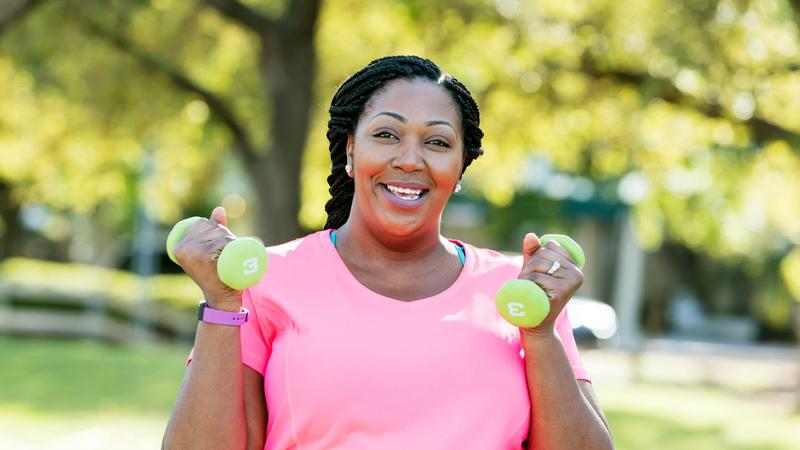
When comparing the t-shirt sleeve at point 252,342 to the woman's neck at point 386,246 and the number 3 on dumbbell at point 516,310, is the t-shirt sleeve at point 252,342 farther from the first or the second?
the number 3 on dumbbell at point 516,310

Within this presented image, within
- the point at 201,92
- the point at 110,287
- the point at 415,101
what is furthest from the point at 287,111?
the point at 415,101

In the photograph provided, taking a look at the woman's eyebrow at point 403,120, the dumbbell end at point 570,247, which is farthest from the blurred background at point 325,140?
the dumbbell end at point 570,247

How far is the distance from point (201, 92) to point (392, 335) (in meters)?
12.5

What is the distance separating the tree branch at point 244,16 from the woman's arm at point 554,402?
36.5 ft

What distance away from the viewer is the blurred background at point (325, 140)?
12.2m

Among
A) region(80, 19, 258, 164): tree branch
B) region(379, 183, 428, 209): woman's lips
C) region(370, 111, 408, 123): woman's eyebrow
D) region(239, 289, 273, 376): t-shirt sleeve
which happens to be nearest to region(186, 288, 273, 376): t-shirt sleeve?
region(239, 289, 273, 376): t-shirt sleeve

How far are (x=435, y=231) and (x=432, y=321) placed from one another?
11.8 inches

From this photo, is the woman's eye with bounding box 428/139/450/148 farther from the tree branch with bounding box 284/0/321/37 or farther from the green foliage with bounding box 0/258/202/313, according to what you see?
the green foliage with bounding box 0/258/202/313

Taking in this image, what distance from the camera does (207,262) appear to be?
99.6 inches

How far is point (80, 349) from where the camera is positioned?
17.5 m

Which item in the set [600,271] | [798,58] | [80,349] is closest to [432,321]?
[798,58]

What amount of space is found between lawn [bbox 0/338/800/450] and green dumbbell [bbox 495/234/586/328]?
7596 mm

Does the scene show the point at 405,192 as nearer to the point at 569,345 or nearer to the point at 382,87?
the point at 382,87

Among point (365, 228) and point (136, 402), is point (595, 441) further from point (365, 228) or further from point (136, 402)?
point (136, 402)
